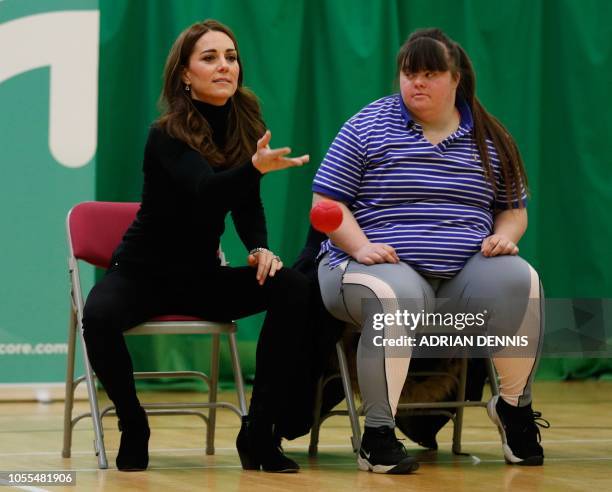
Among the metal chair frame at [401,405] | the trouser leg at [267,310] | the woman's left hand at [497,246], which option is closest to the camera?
the trouser leg at [267,310]

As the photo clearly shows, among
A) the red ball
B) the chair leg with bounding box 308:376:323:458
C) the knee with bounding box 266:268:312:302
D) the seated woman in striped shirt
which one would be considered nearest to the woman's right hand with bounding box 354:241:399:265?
the seated woman in striped shirt

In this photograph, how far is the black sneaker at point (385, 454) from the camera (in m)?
2.59

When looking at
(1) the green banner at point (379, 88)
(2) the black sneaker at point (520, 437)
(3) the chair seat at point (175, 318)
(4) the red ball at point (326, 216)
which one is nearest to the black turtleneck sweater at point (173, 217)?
(3) the chair seat at point (175, 318)

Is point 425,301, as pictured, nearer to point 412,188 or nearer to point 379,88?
point 412,188

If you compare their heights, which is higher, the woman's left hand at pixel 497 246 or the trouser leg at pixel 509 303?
the woman's left hand at pixel 497 246

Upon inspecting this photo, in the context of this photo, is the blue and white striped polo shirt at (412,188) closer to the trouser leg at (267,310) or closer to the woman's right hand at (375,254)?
the woman's right hand at (375,254)

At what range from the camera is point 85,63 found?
4859 mm

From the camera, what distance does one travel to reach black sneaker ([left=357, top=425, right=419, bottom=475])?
2.59 m

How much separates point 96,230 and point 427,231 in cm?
94

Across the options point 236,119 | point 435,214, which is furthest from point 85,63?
point 435,214

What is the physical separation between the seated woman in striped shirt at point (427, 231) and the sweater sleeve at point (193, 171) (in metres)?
0.38

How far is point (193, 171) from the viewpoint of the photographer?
8.61ft

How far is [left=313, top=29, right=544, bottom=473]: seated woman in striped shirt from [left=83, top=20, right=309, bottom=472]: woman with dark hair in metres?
0.19

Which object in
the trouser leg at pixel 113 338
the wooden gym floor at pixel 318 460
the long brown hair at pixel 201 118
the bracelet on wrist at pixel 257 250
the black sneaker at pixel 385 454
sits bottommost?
the wooden gym floor at pixel 318 460
